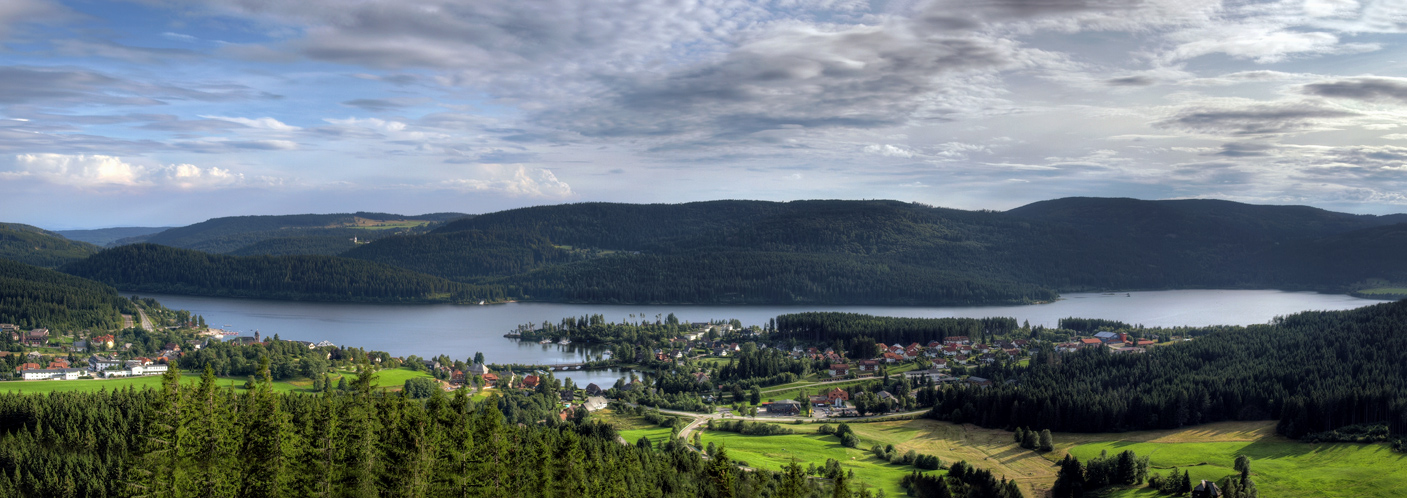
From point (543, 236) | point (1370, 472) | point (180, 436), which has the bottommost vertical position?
point (1370, 472)

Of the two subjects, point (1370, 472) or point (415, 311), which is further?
point (415, 311)

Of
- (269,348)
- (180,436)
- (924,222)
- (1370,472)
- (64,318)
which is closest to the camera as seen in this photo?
(180,436)


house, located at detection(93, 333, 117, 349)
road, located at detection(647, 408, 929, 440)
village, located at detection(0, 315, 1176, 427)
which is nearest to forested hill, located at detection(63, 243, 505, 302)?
village, located at detection(0, 315, 1176, 427)

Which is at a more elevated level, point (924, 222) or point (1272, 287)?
point (924, 222)

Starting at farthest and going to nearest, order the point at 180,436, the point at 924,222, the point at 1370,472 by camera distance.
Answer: the point at 924,222
the point at 1370,472
the point at 180,436

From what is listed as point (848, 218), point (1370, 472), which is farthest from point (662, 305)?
point (1370, 472)

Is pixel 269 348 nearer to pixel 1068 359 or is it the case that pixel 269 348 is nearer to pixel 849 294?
pixel 1068 359

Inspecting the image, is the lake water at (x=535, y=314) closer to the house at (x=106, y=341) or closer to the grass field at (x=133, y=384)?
the grass field at (x=133, y=384)
